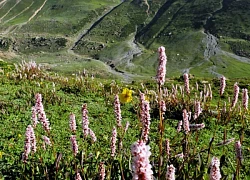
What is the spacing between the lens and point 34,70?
17.7 m

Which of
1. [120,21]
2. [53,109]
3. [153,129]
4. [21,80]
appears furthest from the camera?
[120,21]

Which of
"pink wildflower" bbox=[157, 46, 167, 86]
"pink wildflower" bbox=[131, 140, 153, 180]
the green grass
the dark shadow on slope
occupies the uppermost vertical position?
the dark shadow on slope

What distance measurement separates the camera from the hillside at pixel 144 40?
116 meters

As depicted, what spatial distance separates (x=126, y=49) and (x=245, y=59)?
49.1 metres

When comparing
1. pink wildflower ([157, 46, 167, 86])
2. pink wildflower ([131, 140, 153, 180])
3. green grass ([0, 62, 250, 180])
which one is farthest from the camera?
green grass ([0, 62, 250, 180])

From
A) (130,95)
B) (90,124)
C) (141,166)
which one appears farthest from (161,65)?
(90,124)

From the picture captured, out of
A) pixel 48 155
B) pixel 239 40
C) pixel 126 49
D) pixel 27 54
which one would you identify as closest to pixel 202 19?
pixel 239 40

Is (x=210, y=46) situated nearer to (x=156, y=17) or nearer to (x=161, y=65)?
(x=156, y=17)

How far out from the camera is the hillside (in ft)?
381

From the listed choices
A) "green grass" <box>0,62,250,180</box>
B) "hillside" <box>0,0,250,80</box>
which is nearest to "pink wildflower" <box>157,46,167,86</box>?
"green grass" <box>0,62,250,180</box>

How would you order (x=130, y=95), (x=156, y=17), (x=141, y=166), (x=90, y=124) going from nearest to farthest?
(x=141, y=166) → (x=130, y=95) → (x=90, y=124) → (x=156, y=17)

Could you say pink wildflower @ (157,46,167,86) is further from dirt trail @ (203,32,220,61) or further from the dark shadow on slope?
the dark shadow on slope

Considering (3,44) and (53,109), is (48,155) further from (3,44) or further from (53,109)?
(3,44)

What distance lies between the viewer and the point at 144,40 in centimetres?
15762
